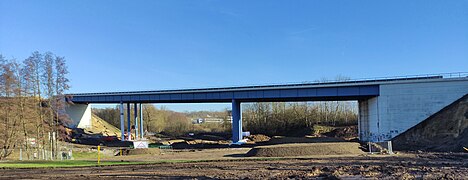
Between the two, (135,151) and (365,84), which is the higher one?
(365,84)

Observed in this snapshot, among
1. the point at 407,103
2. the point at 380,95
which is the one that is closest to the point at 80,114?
the point at 380,95

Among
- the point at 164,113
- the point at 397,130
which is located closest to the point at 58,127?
the point at 397,130

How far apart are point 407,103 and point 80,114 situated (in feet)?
262

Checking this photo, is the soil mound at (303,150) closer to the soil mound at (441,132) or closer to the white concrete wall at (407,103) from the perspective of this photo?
Answer: the soil mound at (441,132)

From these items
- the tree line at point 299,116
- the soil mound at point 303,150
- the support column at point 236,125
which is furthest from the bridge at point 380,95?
the tree line at point 299,116

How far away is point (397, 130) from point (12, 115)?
44.3 metres

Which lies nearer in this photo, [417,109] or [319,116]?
[417,109]

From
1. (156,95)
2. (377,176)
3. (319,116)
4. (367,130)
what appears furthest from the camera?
(319,116)

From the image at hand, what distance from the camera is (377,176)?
1745 cm

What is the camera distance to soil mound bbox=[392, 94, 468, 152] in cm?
3832

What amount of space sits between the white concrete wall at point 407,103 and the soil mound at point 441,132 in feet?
2.69

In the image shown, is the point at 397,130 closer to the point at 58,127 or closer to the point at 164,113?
the point at 58,127

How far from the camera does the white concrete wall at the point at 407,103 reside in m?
43.9

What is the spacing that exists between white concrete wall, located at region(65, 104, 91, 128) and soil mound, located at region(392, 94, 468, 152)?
7828 centimetres
